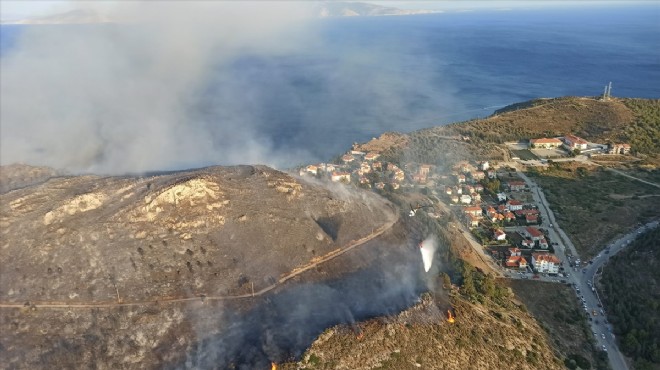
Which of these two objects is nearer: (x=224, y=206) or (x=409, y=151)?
(x=224, y=206)

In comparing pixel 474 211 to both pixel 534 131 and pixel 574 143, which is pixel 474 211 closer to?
pixel 574 143

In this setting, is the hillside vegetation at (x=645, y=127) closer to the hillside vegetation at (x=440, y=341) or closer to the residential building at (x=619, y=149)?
the residential building at (x=619, y=149)

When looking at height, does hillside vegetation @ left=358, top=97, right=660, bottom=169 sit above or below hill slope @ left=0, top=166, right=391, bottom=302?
below

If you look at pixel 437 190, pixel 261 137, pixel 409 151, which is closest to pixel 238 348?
pixel 437 190

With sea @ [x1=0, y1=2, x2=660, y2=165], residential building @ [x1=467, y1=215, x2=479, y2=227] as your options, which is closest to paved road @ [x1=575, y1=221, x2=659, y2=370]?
residential building @ [x1=467, y1=215, x2=479, y2=227]

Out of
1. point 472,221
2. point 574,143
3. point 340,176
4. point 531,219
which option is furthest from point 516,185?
point 340,176

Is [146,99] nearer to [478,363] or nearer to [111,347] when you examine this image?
[111,347]

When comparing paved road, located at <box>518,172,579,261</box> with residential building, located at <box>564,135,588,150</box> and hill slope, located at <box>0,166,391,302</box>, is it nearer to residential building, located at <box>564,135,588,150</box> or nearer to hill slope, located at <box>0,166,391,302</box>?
residential building, located at <box>564,135,588,150</box>
